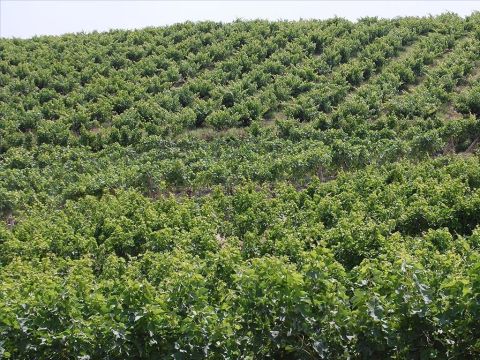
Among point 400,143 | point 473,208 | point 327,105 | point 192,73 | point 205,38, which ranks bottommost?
point 473,208

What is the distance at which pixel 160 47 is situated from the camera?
107 ft

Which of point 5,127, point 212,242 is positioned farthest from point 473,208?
point 5,127

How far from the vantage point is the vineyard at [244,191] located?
7.26 meters

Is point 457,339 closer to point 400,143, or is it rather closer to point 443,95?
point 400,143

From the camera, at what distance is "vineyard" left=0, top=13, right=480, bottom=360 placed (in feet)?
23.8

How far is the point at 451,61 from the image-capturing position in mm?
27344

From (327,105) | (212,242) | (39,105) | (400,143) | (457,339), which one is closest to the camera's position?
(457,339)

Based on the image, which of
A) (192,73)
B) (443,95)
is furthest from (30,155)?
(443,95)

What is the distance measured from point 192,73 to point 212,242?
61.1 feet

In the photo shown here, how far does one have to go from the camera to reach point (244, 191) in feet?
52.0

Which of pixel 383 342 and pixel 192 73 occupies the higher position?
pixel 192 73

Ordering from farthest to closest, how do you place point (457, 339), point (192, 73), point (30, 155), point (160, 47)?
point (160, 47), point (192, 73), point (30, 155), point (457, 339)

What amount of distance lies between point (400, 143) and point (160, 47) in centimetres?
1673

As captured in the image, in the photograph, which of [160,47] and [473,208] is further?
[160,47]
